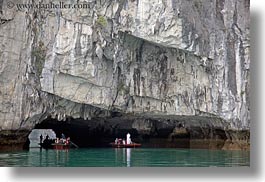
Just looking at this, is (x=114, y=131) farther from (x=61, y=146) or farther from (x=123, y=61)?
(x=123, y=61)

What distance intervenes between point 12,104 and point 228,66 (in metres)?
4.82

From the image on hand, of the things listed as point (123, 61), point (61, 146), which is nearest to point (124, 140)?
point (61, 146)

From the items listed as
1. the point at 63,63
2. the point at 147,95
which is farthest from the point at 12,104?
the point at 147,95

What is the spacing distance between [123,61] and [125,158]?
9.44 ft

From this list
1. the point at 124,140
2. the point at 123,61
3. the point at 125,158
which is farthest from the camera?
the point at 123,61

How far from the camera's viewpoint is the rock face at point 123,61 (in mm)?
10039

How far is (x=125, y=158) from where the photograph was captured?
31.0 ft

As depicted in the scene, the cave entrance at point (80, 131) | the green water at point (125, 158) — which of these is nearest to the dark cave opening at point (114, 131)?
the cave entrance at point (80, 131)

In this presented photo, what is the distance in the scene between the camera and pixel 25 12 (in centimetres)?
967

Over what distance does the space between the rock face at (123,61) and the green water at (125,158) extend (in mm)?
816

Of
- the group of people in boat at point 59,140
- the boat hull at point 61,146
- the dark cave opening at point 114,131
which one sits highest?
the dark cave opening at point 114,131

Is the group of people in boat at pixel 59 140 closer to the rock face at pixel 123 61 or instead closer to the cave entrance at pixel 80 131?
the cave entrance at pixel 80 131

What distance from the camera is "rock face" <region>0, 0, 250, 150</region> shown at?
10.0 m

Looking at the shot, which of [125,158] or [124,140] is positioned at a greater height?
[124,140]
